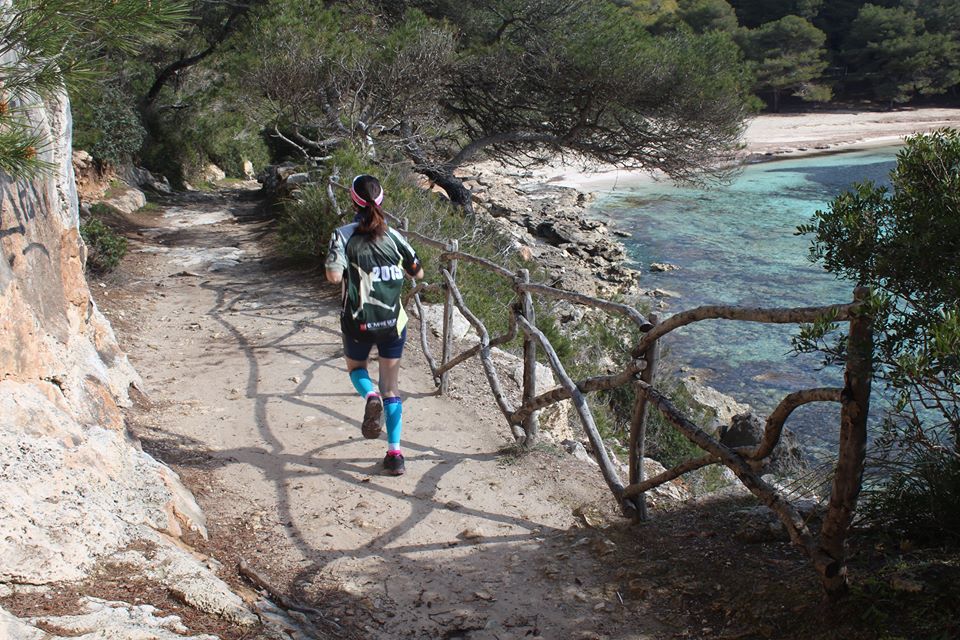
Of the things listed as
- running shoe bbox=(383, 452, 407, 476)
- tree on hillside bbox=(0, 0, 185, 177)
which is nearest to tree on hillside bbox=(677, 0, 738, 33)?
running shoe bbox=(383, 452, 407, 476)

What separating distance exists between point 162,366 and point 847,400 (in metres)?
5.30

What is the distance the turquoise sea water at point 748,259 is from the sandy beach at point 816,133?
4.77 feet

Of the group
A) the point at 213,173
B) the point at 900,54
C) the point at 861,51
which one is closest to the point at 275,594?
the point at 213,173

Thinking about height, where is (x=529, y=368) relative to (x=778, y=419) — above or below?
below

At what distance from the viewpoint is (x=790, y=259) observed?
19625 mm

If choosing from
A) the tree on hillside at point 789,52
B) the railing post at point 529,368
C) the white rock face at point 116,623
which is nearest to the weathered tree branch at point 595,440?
the railing post at point 529,368

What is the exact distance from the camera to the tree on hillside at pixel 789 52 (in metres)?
43.9

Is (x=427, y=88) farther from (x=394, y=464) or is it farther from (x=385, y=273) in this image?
(x=394, y=464)

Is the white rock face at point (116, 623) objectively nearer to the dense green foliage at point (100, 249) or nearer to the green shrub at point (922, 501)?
the green shrub at point (922, 501)

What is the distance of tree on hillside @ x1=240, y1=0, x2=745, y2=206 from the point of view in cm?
1365

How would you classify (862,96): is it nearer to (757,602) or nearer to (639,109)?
(639,109)

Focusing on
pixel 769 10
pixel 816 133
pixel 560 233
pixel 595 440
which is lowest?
pixel 560 233

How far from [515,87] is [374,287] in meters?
12.9

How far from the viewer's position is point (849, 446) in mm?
2686
